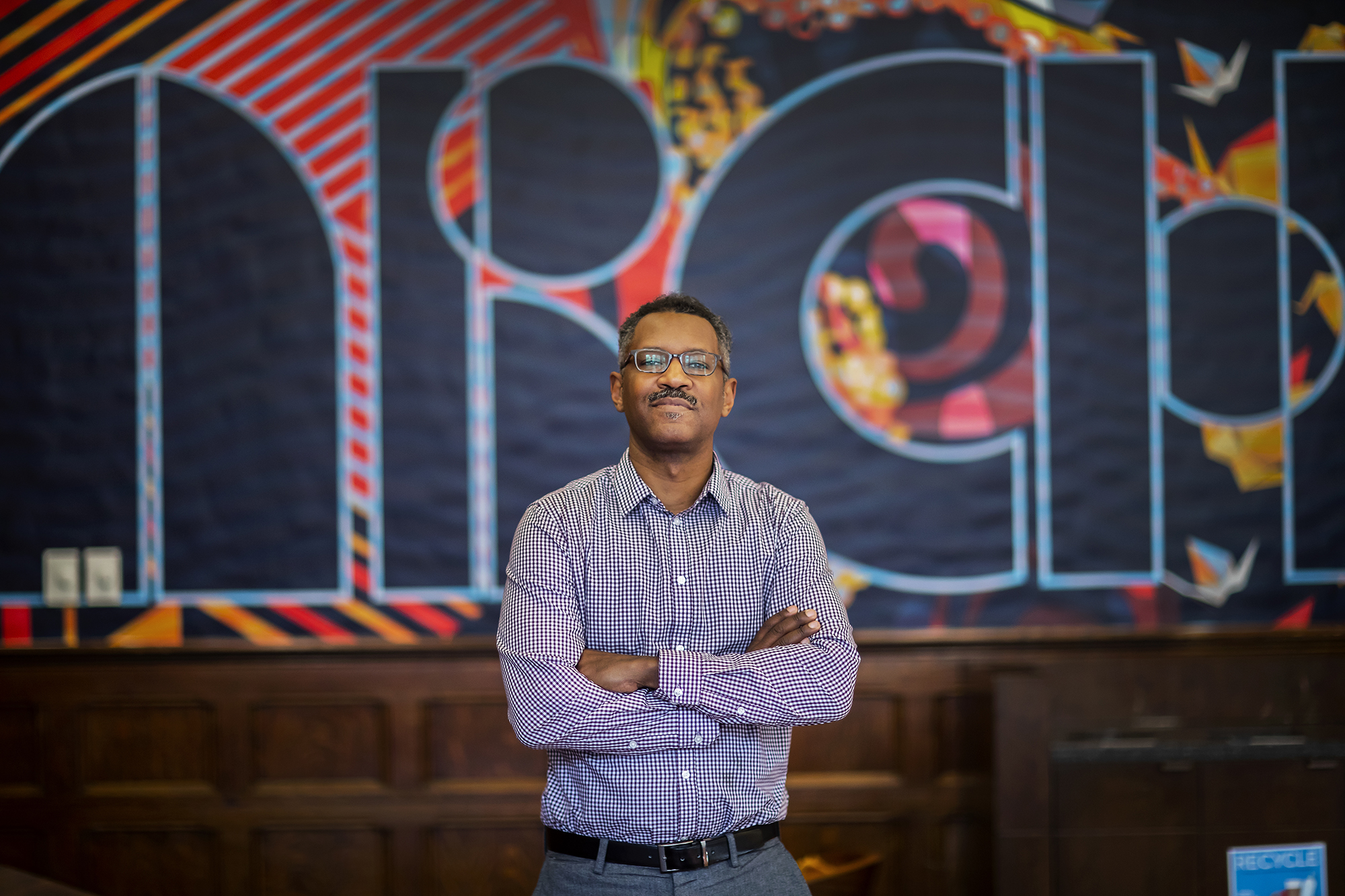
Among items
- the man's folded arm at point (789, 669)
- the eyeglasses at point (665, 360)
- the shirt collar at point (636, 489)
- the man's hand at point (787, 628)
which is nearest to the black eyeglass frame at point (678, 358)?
the eyeglasses at point (665, 360)

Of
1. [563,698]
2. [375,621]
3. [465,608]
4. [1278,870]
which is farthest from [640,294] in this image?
[1278,870]

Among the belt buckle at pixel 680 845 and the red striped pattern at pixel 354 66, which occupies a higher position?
the red striped pattern at pixel 354 66

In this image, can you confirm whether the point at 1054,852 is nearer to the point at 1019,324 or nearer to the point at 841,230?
the point at 1019,324

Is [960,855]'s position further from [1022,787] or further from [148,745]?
[148,745]

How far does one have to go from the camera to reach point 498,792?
3449mm

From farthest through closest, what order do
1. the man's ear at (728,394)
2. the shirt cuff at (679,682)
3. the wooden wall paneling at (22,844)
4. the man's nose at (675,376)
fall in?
the wooden wall paneling at (22,844), the man's ear at (728,394), the man's nose at (675,376), the shirt cuff at (679,682)

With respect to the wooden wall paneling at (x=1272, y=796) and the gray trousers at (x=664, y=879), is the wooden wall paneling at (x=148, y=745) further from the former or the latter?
the wooden wall paneling at (x=1272, y=796)

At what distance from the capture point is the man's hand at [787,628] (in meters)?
1.94

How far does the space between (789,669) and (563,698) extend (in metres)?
0.42

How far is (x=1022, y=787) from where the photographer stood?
328 centimetres

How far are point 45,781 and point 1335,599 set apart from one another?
4483 mm

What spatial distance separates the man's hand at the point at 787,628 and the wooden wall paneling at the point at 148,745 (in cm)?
235

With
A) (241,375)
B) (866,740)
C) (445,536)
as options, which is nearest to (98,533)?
(241,375)

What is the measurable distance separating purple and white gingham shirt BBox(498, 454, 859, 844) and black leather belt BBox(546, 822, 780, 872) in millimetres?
15
